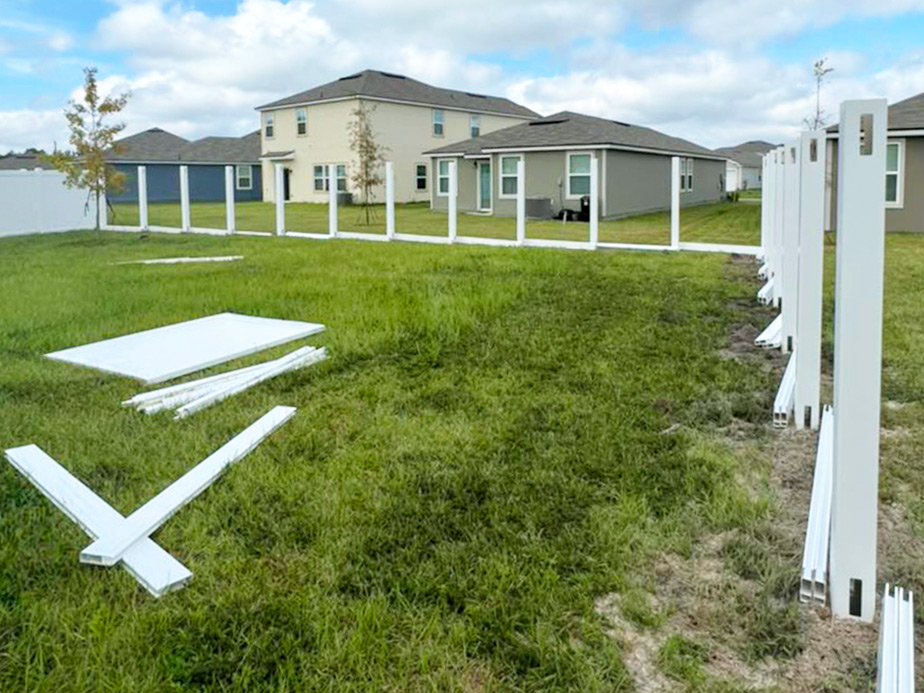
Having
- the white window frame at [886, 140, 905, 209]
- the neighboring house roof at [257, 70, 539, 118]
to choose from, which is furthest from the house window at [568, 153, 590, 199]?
the neighboring house roof at [257, 70, 539, 118]

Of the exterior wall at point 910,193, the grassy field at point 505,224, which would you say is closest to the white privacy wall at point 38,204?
the grassy field at point 505,224

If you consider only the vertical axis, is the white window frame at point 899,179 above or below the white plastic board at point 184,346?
above

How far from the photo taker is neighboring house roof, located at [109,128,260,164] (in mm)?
41625

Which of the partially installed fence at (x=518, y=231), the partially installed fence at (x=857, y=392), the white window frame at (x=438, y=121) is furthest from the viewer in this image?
the white window frame at (x=438, y=121)

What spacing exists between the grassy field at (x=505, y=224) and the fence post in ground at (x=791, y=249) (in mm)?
9615

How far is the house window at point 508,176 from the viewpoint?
25.6 m

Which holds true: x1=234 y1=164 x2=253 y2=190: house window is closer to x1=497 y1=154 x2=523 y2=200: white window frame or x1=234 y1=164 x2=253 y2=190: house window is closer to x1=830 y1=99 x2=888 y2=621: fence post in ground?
x1=497 y1=154 x2=523 y2=200: white window frame

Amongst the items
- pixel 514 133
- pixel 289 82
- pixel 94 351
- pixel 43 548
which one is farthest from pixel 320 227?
pixel 289 82

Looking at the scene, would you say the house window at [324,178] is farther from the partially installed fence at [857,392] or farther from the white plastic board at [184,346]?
the partially installed fence at [857,392]

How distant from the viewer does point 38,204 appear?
20.6 metres

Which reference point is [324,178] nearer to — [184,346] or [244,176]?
[244,176]

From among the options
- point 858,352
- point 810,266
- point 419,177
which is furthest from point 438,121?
point 858,352

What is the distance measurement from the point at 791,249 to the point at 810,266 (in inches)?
63.3

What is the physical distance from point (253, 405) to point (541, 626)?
2749 mm
